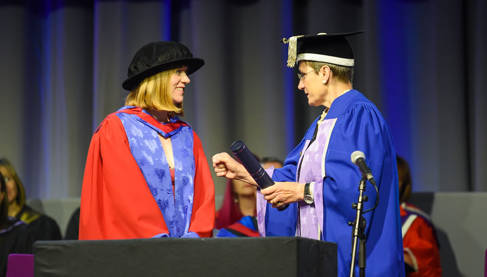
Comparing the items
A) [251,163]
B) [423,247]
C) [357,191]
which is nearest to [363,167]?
[357,191]

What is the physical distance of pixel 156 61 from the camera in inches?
129

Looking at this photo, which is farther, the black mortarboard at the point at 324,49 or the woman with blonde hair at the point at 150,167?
the black mortarboard at the point at 324,49

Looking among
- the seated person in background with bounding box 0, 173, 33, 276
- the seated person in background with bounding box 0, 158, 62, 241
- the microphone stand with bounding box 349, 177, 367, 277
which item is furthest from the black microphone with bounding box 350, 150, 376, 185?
the seated person in background with bounding box 0, 158, 62, 241

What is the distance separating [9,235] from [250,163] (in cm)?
298

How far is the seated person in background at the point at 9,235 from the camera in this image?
5027 millimetres

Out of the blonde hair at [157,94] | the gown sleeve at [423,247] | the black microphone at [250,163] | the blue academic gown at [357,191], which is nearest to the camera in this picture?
the black microphone at [250,163]

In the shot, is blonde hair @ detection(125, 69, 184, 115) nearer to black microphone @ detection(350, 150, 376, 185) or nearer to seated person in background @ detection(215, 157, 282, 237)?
black microphone @ detection(350, 150, 376, 185)

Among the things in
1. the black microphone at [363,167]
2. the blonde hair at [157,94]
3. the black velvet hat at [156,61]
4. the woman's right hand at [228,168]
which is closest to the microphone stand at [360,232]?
the black microphone at [363,167]

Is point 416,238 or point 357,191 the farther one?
point 416,238

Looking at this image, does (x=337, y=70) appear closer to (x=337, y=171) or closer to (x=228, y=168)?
(x=337, y=171)

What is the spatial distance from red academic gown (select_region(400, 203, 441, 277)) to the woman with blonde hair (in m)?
1.96

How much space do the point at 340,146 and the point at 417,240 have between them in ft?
6.70

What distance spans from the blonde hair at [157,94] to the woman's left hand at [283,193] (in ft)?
2.09

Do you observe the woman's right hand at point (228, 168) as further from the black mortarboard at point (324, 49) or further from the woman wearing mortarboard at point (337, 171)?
the black mortarboard at point (324, 49)
